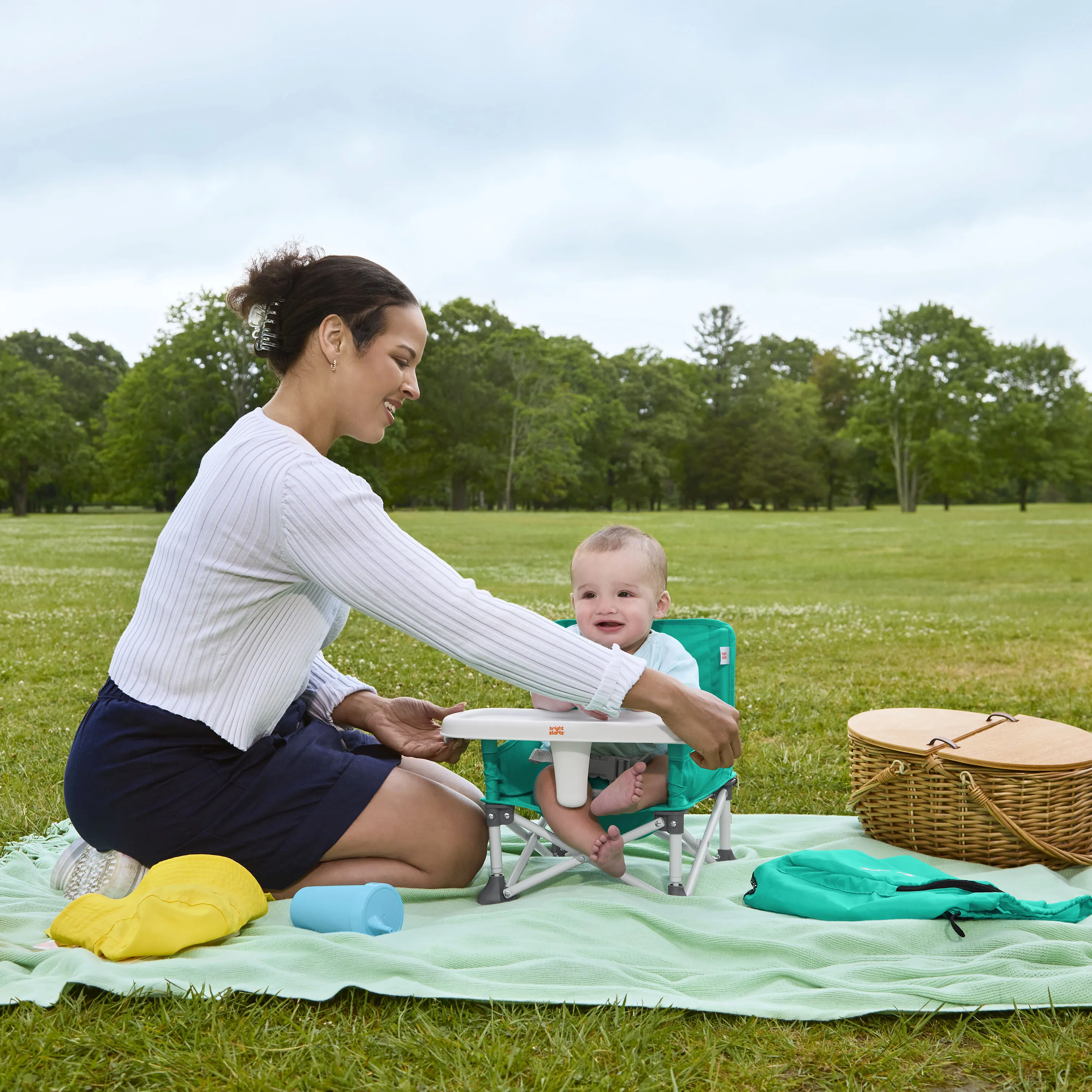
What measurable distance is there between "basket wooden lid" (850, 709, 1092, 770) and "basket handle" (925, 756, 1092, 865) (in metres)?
0.05

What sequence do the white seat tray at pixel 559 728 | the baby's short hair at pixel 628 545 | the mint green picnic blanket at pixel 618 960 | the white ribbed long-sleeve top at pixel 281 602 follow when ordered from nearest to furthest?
1. the mint green picnic blanket at pixel 618 960
2. the white ribbed long-sleeve top at pixel 281 602
3. the white seat tray at pixel 559 728
4. the baby's short hair at pixel 628 545

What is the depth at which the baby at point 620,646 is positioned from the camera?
3.09 meters

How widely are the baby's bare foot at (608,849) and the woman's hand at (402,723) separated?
558mm

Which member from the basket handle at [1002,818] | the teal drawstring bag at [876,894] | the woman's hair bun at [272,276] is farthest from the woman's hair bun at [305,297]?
the basket handle at [1002,818]

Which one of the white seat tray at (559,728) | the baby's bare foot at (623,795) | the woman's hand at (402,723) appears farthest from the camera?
the woman's hand at (402,723)

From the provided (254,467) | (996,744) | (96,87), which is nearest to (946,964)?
(996,744)

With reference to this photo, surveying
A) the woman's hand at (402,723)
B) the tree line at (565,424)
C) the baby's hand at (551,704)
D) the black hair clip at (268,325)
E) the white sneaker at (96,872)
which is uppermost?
the tree line at (565,424)

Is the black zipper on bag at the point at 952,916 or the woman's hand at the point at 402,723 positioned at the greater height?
the woman's hand at the point at 402,723

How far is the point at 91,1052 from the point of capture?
2166mm

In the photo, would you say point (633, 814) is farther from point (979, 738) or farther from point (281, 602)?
point (281, 602)

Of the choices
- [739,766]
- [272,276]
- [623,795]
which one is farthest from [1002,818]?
[272,276]

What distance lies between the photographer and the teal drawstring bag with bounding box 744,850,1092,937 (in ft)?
9.23

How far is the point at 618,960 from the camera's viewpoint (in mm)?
2625

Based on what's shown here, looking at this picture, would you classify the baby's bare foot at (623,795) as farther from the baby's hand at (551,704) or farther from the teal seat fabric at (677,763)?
the baby's hand at (551,704)
